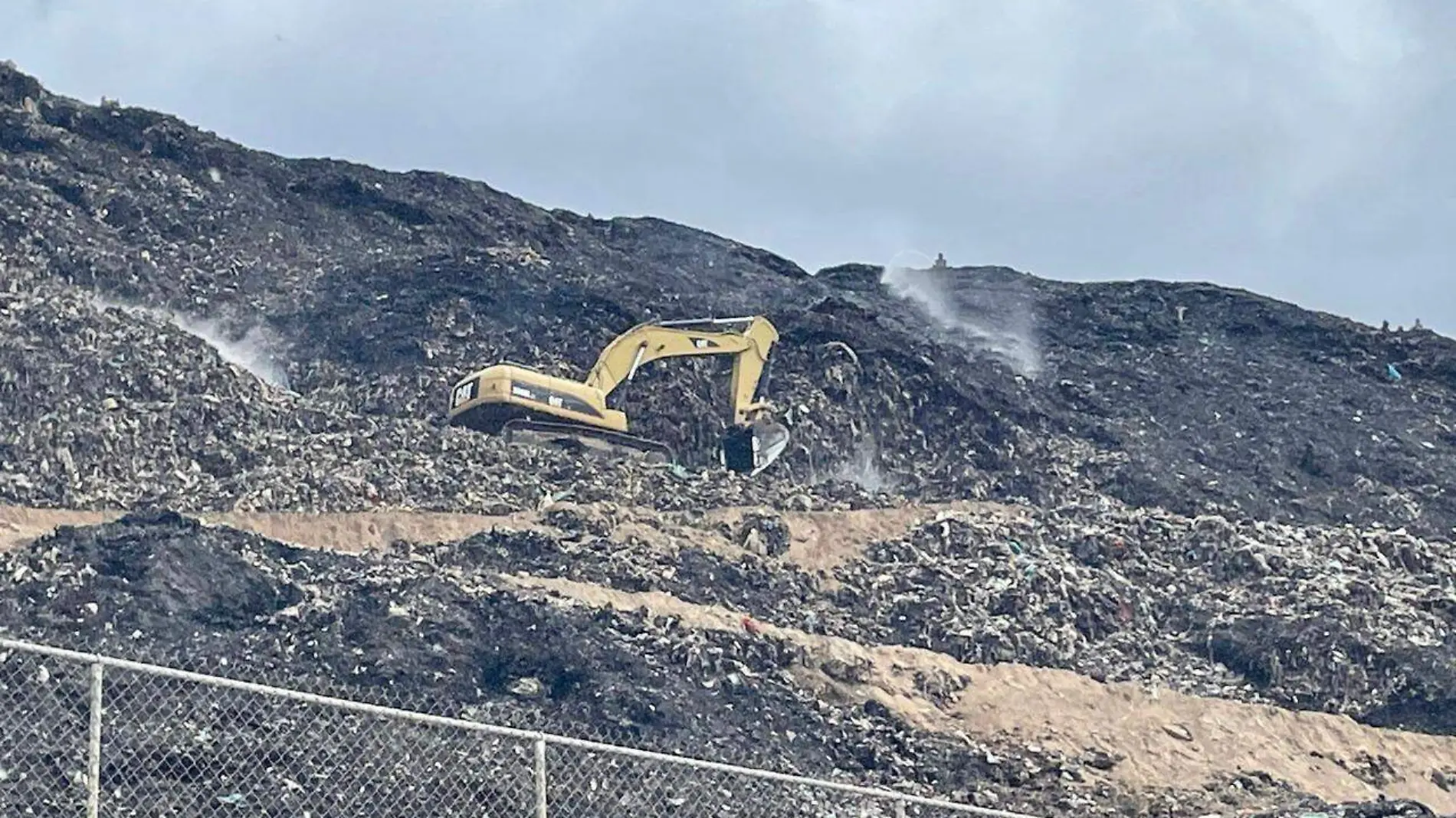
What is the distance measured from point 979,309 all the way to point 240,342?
11427 mm

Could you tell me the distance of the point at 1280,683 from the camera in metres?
19.8

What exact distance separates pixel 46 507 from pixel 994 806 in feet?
30.5

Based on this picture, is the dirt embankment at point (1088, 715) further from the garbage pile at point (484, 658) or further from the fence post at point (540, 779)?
the fence post at point (540, 779)

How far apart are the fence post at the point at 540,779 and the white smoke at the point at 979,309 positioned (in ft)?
75.6

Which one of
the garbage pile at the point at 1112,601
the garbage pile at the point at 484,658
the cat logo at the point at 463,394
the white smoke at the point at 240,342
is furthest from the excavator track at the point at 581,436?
the garbage pile at the point at 484,658

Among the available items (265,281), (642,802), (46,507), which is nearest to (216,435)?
(46,507)

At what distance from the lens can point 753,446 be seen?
2534 centimetres

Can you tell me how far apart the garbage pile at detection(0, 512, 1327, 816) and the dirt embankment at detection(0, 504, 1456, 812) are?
0.39 meters

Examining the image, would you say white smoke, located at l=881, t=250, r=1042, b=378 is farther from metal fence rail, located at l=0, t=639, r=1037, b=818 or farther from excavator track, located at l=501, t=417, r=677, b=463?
metal fence rail, located at l=0, t=639, r=1037, b=818

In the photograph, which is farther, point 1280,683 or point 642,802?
point 1280,683

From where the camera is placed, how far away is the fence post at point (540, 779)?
781 cm

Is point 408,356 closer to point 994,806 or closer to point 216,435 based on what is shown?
point 216,435

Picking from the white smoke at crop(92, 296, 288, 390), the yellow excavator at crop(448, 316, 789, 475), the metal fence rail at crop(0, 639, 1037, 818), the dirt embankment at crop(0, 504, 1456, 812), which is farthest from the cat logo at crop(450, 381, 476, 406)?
the metal fence rail at crop(0, 639, 1037, 818)

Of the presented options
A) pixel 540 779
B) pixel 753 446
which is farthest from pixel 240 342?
pixel 540 779
